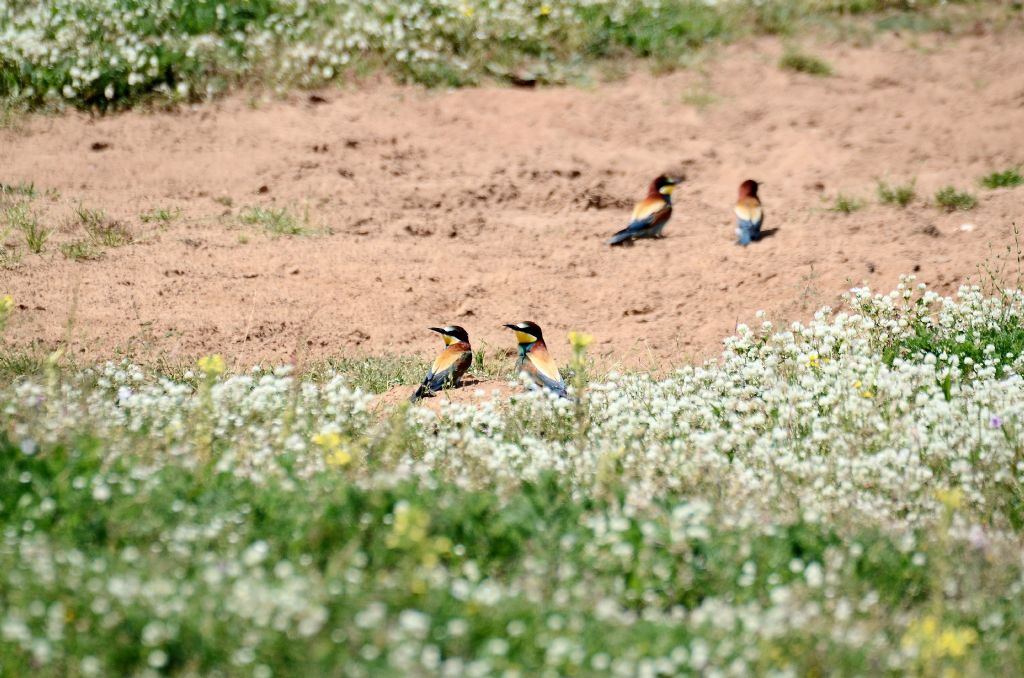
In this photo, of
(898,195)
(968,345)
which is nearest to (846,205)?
(898,195)

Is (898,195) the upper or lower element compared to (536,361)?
upper

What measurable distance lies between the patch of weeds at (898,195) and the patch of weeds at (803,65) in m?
2.75

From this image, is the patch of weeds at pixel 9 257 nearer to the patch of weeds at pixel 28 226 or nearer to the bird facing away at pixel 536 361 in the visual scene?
the patch of weeds at pixel 28 226

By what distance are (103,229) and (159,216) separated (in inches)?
17.5

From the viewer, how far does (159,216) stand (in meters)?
8.12

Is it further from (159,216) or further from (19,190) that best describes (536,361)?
(19,190)

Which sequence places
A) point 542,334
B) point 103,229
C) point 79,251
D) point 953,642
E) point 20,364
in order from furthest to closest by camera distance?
point 103,229, point 79,251, point 542,334, point 20,364, point 953,642

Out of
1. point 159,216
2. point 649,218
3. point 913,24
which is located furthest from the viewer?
point 913,24

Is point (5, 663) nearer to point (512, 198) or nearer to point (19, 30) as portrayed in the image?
point (512, 198)

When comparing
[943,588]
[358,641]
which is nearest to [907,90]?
[943,588]

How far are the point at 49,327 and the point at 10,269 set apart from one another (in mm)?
804

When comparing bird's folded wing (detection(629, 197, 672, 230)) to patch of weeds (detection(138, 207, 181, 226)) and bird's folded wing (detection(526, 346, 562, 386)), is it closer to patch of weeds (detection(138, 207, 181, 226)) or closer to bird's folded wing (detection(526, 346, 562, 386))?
bird's folded wing (detection(526, 346, 562, 386))

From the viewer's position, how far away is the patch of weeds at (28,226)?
7.37 meters

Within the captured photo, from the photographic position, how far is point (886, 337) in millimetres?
6449
